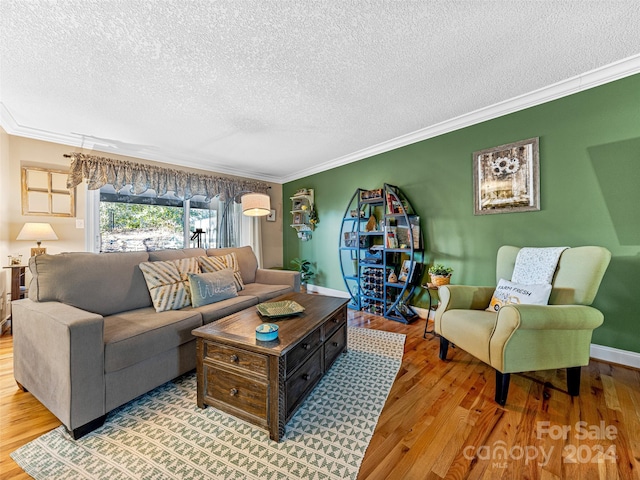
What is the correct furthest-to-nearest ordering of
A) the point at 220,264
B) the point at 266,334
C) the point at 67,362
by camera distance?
the point at 220,264
the point at 266,334
the point at 67,362

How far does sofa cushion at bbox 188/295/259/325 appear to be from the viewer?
211cm

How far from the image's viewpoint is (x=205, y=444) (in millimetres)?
1332

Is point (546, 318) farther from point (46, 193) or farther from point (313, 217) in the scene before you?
point (46, 193)

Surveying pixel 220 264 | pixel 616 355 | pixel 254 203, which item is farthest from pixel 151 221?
pixel 616 355

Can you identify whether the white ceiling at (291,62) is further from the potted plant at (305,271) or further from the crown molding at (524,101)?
the potted plant at (305,271)

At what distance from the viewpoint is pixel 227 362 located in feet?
4.91

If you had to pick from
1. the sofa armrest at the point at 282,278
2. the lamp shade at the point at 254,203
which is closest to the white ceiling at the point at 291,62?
the lamp shade at the point at 254,203

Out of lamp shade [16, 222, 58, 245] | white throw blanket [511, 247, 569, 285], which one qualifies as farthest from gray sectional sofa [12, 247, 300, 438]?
white throw blanket [511, 247, 569, 285]

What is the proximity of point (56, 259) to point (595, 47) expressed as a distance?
13.7 ft

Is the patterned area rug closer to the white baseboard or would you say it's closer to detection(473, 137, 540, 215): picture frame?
the white baseboard

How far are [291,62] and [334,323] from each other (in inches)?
81.0

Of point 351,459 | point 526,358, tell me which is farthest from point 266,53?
point 526,358

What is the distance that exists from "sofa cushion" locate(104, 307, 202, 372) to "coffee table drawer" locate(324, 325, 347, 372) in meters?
1.01

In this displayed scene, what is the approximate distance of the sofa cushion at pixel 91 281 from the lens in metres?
1.76
